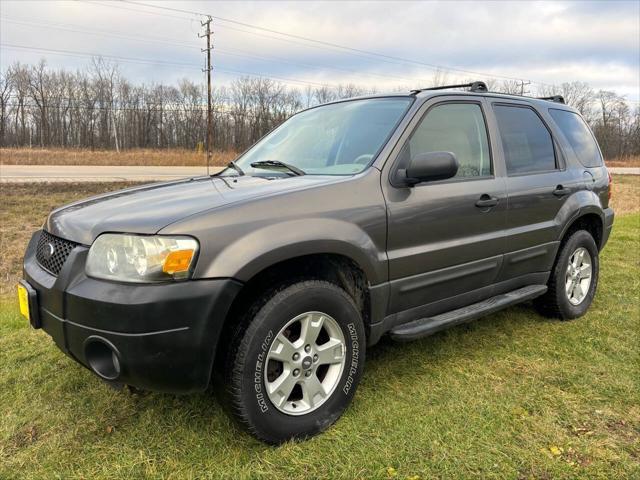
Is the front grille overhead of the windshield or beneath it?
beneath

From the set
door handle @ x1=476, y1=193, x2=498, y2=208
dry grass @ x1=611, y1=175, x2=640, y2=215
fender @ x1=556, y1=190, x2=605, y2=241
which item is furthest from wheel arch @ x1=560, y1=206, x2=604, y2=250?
dry grass @ x1=611, y1=175, x2=640, y2=215

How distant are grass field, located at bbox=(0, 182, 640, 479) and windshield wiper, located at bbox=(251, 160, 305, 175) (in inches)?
55.2

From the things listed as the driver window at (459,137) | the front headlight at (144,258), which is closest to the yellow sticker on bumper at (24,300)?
the front headlight at (144,258)

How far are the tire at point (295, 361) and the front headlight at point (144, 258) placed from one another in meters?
0.44

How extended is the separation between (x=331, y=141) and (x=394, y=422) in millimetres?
Result: 1812

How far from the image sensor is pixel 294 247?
7.64 feet

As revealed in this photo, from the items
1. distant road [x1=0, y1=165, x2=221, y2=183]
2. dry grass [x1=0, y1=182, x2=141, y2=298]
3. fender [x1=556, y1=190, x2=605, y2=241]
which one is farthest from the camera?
distant road [x1=0, y1=165, x2=221, y2=183]

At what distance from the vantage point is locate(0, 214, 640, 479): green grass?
7.49ft

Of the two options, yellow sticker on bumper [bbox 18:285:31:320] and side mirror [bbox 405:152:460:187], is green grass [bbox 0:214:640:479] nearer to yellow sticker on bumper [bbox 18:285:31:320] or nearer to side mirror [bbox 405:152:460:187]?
yellow sticker on bumper [bbox 18:285:31:320]

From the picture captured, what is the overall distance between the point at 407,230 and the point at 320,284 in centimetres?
65

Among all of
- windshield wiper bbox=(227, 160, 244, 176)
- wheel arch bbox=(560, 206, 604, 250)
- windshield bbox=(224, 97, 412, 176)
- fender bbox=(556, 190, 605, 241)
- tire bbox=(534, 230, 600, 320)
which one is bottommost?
tire bbox=(534, 230, 600, 320)

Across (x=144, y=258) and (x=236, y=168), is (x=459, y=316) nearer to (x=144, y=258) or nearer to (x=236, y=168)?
(x=236, y=168)

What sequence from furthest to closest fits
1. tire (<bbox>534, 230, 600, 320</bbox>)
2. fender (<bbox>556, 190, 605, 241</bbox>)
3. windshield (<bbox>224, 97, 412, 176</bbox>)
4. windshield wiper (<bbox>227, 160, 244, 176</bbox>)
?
tire (<bbox>534, 230, 600, 320</bbox>), fender (<bbox>556, 190, 605, 241</bbox>), windshield wiper (<bbox>227, 160, 244, 176</bbox>), windshield (<bbox>224, 97, 412, 176</bbox>)

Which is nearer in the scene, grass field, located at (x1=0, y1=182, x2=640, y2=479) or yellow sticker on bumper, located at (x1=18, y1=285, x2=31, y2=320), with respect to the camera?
grass field, located at (x1=0, y1=182, x2=640, y2=479)
